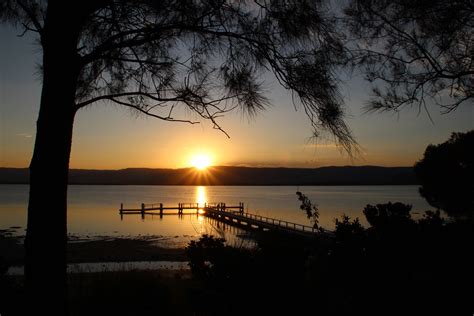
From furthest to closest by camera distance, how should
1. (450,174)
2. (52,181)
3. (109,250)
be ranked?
(109,250)
(450,174)
(52,181)

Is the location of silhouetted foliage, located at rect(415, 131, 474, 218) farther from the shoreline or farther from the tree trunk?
the tree trunk

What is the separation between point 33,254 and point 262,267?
1668mm

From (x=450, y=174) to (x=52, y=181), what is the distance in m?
17.2

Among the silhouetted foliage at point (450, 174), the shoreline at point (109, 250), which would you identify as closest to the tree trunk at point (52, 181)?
the silhouetted foliage at point (450, 174)

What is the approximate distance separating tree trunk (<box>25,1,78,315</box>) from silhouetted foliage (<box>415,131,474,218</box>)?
548 inches

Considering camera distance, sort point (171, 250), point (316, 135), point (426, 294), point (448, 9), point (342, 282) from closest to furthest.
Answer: point (426, 294), point (342, 282), point (316, 135), point (448, 9), point (171, 250)

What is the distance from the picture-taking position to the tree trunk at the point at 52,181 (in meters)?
3.34

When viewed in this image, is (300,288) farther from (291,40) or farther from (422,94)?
(422,94)

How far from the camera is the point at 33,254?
11.0 feet

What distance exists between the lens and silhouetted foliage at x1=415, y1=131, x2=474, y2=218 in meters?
15.9

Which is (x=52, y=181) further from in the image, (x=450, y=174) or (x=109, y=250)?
(x=109, y=250)

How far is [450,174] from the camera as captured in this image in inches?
694

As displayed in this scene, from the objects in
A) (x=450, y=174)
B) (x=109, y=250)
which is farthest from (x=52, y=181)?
(x=109, y=250)

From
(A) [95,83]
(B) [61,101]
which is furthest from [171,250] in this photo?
(B) [61,101]
